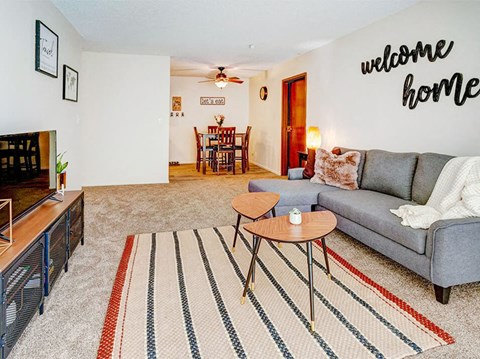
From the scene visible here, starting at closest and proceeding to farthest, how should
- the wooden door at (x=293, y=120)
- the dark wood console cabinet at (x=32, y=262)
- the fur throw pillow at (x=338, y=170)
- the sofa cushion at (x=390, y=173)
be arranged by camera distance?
the dark wood console cabinet at (x=32, y=262) → the sofa cushion at (x=390, y=173) → the fur throw pillow at (x=338, y=170) → the wooden door at (x=293, y=120)

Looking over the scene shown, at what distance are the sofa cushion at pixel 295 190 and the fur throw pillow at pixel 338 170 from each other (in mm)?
89

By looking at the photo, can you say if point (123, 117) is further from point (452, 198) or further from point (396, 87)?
point (452, 198)

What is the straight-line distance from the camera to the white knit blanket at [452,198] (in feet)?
6.67

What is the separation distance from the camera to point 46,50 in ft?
9.97

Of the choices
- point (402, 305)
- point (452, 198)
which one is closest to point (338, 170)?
point (452, 198)

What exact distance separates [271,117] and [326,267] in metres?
5.30

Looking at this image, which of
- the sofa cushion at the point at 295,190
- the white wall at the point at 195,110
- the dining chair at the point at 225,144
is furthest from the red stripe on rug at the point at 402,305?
the white wall at the point at 195,110

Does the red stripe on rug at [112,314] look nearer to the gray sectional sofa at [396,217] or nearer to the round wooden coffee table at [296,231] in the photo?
the round wooden coffee table at [296,231]

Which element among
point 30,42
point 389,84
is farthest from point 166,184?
point 389,84

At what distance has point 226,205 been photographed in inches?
169

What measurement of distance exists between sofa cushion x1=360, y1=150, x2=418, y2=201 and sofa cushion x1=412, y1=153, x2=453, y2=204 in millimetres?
79

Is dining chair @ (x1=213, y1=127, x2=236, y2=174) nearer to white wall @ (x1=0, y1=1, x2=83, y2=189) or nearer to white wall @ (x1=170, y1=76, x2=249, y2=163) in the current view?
white wall @ (x1=170, y1=76, x2=249, y2=163)

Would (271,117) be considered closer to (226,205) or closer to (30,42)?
(226,205)

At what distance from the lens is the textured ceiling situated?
3258mm
